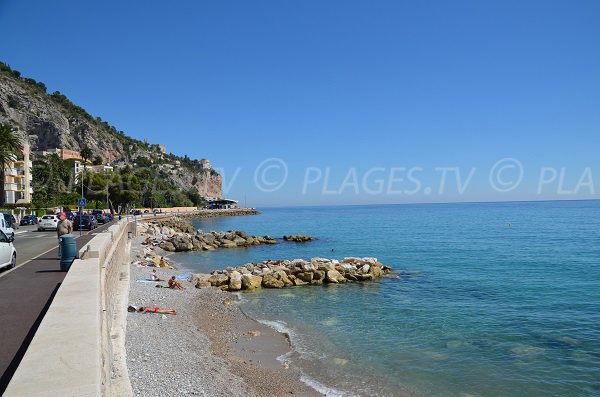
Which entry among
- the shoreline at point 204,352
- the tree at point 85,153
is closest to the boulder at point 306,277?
the shoreline at point 204,352

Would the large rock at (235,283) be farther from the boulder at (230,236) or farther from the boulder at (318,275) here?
the boulder at (230,236)

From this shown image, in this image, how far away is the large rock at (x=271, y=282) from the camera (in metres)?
24.1

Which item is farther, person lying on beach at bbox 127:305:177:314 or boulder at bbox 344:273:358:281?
boulder at bbox 344:273:358:281

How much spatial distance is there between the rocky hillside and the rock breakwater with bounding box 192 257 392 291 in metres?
111

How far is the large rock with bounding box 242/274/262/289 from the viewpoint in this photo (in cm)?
2351

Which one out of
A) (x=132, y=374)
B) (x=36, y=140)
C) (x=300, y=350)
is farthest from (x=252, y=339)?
(x=36, y=140)

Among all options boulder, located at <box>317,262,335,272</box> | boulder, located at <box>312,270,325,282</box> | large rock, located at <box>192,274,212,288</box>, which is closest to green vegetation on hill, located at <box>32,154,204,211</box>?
large rock, located at <box>192,274,212,288</box>

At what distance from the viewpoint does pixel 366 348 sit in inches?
550

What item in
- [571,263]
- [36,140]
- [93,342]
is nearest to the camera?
[93,342]

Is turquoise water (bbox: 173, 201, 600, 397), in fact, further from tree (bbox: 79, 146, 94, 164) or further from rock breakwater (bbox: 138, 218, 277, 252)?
tree (bbox: 79, 146, 94, 164)

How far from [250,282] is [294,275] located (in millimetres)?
3380

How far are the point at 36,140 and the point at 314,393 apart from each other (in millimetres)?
143486

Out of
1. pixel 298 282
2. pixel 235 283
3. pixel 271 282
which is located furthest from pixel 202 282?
pixel 298 282

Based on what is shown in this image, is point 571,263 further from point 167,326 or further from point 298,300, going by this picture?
point 167,326
